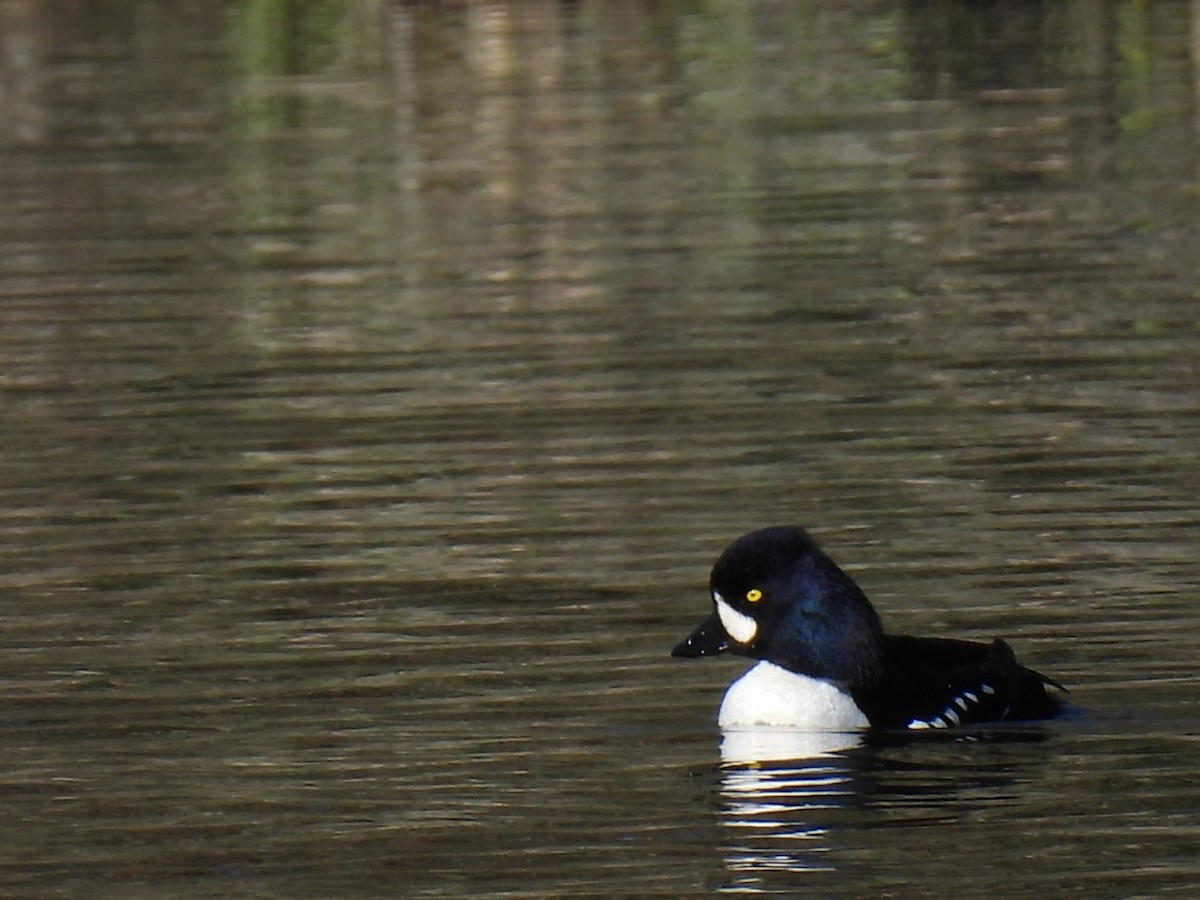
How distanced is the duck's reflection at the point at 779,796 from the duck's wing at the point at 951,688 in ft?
0.45

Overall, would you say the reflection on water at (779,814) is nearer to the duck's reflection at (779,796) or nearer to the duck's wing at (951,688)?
the duck's reflection at (779,796)

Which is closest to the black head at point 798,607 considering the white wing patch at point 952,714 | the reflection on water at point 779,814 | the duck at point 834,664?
the duck at point 834,664

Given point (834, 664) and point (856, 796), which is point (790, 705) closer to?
point (834, 664)

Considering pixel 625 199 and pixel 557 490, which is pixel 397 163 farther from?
pixel 557 490

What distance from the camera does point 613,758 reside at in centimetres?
696

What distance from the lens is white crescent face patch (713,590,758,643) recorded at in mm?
7410

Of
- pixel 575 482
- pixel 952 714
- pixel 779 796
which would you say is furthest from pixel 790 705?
pixel 575 482

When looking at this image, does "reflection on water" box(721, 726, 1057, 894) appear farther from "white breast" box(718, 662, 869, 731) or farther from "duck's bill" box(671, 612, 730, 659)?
"duck's bill" box(671, 612, 730, 659)

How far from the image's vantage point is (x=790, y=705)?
7301 millimetres

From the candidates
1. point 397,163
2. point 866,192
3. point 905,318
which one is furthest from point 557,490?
point 397,163

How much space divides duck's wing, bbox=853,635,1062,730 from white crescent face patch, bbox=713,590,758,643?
31cm

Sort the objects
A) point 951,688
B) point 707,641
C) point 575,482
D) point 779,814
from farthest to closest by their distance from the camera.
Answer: point 575,482, point 707,641, point 951,688, point 779,814

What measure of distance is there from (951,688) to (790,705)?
0.40 m

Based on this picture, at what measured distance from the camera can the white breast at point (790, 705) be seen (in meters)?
7.27
